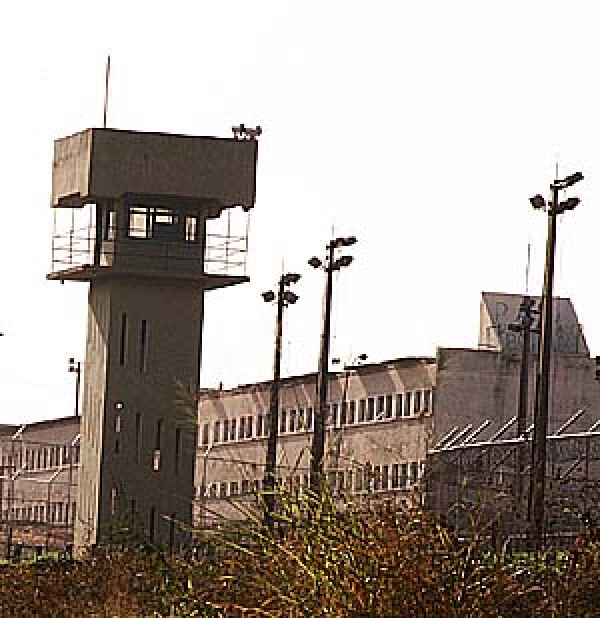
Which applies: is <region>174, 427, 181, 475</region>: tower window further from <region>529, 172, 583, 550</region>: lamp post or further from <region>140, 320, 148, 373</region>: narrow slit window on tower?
<region>529, 172, 583, 550</region>: lamp post

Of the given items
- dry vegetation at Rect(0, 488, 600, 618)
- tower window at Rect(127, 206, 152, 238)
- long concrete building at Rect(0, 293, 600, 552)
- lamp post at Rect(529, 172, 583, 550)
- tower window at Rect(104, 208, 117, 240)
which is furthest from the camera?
long concrete building at Rect(0, 293, 600, 552)

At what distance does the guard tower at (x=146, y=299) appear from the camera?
2640 inches

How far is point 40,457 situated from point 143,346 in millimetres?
64524

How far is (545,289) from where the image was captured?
47.6m

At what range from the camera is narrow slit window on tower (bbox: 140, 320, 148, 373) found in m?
68.2

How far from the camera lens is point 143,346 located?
6825cm

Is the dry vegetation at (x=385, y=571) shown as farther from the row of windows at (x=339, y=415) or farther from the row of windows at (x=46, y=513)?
the row of windows at (x=46, y=513)

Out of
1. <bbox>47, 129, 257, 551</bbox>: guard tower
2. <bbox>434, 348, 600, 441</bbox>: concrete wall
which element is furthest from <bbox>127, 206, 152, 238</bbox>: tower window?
<bbox>434, 348, 600, 441</bbox>: concrete wall

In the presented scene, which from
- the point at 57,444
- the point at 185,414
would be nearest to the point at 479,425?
the point at 185,414

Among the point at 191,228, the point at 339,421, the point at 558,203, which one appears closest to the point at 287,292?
the point at 191,228

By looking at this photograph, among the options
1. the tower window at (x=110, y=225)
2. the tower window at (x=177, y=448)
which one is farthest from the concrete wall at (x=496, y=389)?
the tower window at (x=110, y=225)

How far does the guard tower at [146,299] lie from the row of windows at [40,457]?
52.8 metres

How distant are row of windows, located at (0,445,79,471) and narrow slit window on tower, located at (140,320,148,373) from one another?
5340cm

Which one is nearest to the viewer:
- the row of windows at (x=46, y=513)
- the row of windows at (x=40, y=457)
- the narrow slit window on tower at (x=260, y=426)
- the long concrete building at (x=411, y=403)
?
the long concrete building at (x=411, y=403)
